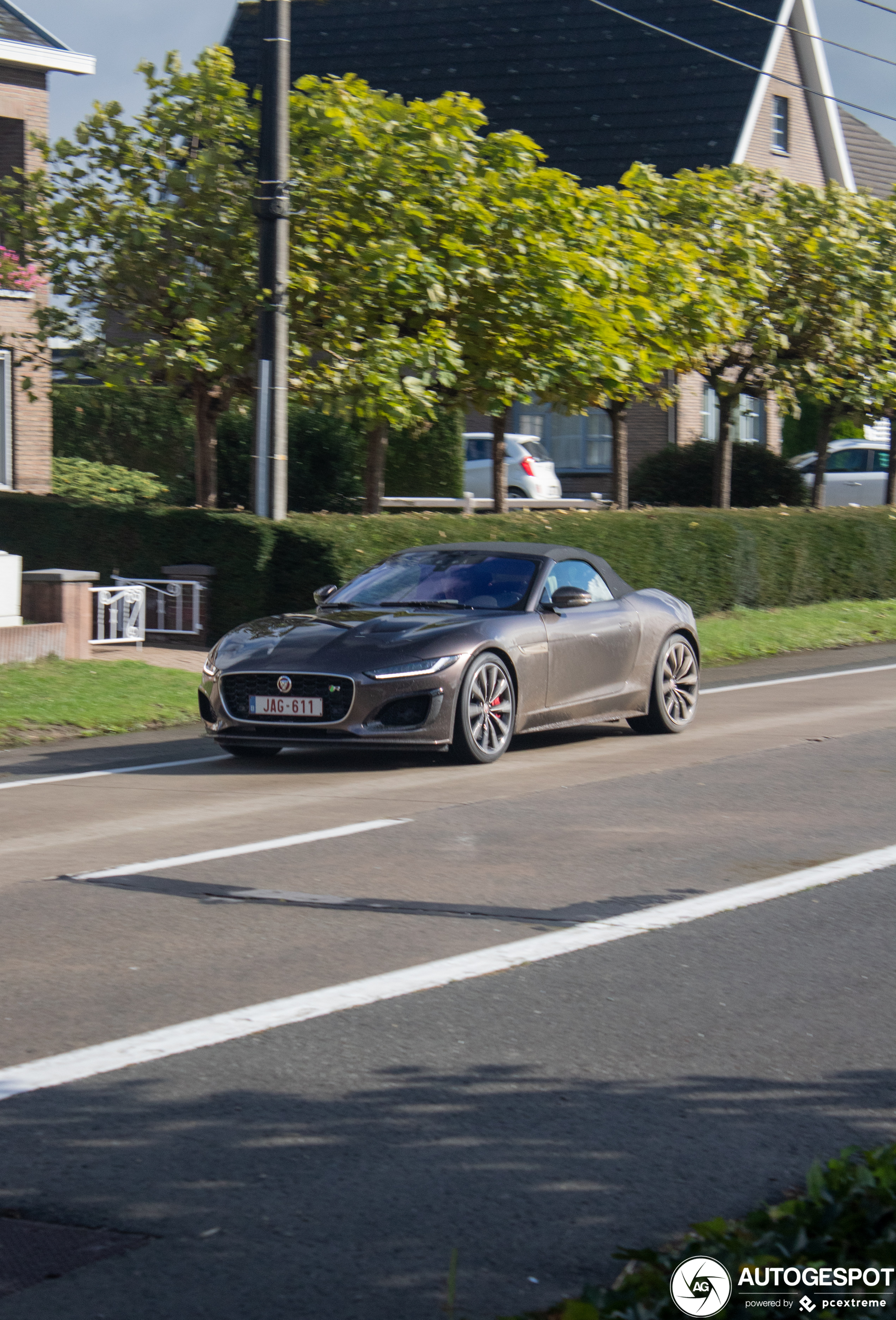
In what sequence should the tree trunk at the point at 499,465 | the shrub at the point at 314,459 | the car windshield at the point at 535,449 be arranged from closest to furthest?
the tree trunk at the point at 499,465 < the shrub at the point at 314,459 < the car windshield at the point at 535,449

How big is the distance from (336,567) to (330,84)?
5918 mm

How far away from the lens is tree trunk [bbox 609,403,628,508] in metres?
24.6

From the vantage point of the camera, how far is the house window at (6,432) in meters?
25.9

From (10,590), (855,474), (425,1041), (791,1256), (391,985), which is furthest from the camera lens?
(855,474)

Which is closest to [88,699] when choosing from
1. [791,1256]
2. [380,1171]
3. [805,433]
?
[380,1171]

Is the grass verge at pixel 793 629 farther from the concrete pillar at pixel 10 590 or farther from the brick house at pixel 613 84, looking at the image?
the brick house at pixel 613 84

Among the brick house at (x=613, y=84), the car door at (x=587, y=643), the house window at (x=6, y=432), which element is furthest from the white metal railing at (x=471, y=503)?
the car door at (x=587, y=643)

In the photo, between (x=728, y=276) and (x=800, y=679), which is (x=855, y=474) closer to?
(x=728, y=276)

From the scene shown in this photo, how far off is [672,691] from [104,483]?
15999 mm

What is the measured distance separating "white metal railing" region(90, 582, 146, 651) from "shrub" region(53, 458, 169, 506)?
8.10 m

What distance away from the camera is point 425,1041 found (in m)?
5.27

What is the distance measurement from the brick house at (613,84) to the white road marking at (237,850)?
27.9 meters

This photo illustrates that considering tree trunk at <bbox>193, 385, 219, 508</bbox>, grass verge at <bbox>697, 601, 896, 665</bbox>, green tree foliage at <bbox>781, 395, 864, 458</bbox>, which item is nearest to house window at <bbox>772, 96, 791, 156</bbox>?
green tree foliage at <bbox>781, 395, 864, 458</bbox>

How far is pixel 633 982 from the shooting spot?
19.6 ft
